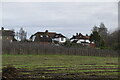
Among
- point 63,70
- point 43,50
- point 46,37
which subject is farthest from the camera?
point 46,37

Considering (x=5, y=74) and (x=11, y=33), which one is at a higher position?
(x=11, y=33)

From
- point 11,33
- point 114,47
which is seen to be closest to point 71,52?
point 114,47

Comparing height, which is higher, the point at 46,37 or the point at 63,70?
the point at 46,37

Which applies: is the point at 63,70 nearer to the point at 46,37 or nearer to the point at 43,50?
the point at 43,50

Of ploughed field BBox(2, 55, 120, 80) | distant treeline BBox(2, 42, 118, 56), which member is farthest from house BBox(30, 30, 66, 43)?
ploughed field BBox(2, 55, 120, 80)

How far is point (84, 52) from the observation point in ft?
144

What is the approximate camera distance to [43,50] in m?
40.2

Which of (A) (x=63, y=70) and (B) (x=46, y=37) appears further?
(B) (x=46, y=37)

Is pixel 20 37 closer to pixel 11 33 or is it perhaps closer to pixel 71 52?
pixel 11 33

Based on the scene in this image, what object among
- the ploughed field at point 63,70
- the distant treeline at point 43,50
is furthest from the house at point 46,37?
the ploughed field at point 63,70

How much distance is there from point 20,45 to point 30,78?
89.7ft

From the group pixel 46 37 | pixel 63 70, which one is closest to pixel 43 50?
pixel 63 70

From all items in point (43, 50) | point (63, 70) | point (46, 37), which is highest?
point (46, 37)

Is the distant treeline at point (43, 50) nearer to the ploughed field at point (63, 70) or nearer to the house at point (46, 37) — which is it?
A: the ploughed field at point (63, 70)
